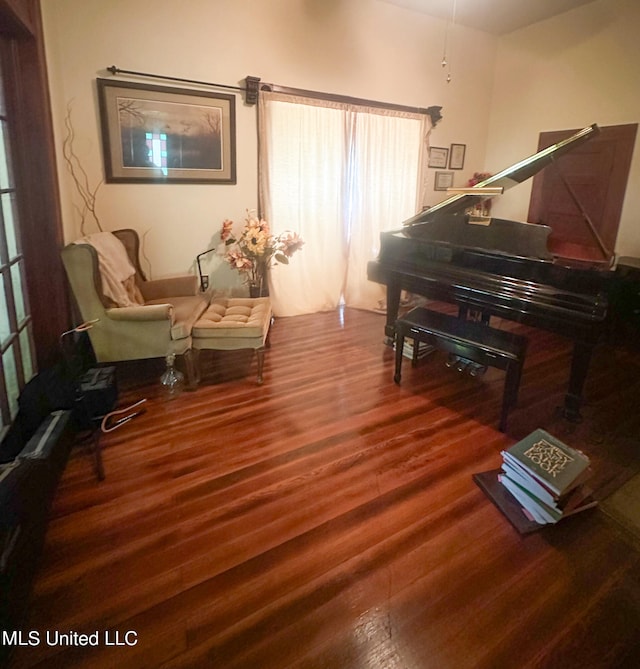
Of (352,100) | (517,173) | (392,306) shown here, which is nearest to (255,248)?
(392,306)

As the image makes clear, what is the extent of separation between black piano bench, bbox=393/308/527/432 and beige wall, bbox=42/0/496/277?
2132 millimetres

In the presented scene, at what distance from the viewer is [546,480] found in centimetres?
176

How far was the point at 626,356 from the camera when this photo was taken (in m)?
3.59

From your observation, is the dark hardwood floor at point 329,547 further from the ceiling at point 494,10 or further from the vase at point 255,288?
the ceiling at point 494,10

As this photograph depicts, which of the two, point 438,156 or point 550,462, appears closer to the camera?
point 550,462

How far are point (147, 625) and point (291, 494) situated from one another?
74 cm

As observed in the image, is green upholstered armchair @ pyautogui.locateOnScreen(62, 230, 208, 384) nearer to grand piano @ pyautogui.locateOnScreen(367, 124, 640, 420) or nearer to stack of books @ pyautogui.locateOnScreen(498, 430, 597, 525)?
grand piano @ pyautogui.locateOnScreen(367, 124, 640, 420)

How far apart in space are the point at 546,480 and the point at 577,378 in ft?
3.00

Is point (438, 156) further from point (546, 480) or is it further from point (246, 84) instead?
point (546, 480)

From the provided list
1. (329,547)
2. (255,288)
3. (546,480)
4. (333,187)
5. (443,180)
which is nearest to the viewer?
(329,547)

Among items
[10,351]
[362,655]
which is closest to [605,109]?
[362,655]

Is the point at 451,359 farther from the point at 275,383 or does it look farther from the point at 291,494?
the point at 291,494

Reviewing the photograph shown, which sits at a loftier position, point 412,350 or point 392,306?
point 392,306

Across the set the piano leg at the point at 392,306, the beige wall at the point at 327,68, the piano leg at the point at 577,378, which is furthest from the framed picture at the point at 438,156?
the piano leg at the point at 577,378
